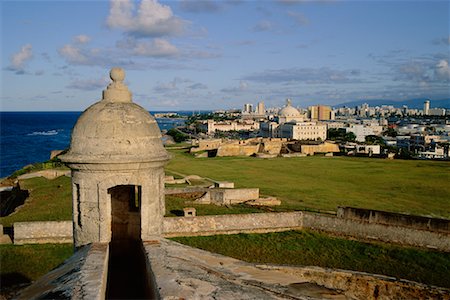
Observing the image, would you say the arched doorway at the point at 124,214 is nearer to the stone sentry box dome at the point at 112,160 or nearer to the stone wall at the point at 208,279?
the stone sentry box dome at the point at 112,160

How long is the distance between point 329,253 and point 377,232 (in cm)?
244

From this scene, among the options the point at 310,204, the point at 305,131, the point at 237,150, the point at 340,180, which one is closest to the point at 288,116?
the point at 305,131

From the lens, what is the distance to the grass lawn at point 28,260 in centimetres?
1302

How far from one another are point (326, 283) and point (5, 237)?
36.8 ft

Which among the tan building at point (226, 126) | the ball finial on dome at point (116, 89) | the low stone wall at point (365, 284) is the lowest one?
the low stone wall at point (365, 284)

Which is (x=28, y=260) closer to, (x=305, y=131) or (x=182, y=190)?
(x=182, y=190)

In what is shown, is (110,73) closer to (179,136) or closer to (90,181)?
(90,181)

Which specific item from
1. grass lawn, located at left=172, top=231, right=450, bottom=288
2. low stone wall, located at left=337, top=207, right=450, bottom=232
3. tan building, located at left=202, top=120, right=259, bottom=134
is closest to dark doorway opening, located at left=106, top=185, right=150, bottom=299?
grass lawn, located at left=172, top=231, right=450, bottom=288

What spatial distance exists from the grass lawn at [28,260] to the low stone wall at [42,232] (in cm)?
25

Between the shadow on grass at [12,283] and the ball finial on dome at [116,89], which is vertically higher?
the ball finial on dome at [116,89]

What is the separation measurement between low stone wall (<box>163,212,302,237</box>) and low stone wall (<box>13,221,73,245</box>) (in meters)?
3.54

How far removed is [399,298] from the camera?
1097cm

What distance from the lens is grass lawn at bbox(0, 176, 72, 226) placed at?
17.6 meters

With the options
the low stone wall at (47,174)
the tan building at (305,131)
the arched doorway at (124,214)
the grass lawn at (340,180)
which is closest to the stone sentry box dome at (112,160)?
the arched doorway at (124,214)
